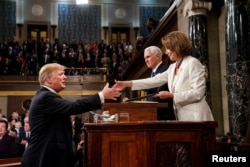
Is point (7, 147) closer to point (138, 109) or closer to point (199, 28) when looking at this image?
point (138, 109)

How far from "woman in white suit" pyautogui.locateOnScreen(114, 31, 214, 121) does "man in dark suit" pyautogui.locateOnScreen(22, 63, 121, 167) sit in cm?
38

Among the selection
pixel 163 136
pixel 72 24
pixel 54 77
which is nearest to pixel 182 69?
pixel 163 136

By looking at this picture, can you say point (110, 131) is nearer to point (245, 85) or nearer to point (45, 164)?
point (45, 164)

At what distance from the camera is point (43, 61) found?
14094 mm

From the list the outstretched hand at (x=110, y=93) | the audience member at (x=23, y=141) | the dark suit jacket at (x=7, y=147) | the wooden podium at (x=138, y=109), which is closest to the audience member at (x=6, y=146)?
the dark suit jacket at (x=7, y=147)

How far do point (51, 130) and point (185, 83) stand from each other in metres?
1.03

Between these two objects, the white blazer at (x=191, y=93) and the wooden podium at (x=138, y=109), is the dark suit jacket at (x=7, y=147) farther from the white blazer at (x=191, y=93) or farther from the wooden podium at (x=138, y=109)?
the white blazer at (x=191, y=93)

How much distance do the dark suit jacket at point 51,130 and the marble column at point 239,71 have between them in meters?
2.08

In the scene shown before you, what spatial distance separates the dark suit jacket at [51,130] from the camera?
2330mm

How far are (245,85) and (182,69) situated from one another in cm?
158

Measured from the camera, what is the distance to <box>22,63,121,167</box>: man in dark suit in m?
2.33

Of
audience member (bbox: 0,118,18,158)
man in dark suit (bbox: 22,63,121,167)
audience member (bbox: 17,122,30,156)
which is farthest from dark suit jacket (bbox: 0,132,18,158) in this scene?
man in dark suit (bbox: 22,63,121,167)

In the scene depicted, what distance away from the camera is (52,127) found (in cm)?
238

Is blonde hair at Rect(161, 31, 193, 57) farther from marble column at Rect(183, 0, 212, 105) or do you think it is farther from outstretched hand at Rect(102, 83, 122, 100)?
marble column at Rect(183, 0, 212, 105)
